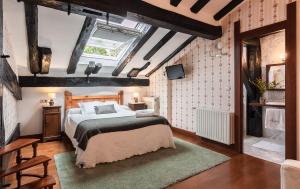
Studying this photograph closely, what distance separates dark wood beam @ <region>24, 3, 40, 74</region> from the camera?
2.61 m

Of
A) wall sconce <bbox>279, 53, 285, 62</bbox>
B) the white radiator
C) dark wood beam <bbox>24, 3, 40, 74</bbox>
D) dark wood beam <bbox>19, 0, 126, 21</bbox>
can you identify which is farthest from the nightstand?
wall sconce <bbox>279, 53, 285, 62</bbox>

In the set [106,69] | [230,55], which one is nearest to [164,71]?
[106,69]

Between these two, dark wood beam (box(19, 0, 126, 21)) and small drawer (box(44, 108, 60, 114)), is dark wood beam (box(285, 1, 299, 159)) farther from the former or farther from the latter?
small drawer (box(44, 108, 60, 114))

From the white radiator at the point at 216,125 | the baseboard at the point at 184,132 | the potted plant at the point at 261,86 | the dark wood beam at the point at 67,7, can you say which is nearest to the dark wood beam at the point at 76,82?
the baseboard at the point at 184,132

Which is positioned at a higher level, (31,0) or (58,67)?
(31,0)

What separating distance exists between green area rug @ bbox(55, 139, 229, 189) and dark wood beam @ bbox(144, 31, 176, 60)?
2382 mm

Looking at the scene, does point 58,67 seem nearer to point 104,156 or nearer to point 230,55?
point 104,156

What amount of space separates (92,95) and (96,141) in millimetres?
2552

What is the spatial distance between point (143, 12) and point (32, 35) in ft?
6.45

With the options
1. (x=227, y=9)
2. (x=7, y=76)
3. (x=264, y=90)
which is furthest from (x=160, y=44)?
(x=7, y=76)

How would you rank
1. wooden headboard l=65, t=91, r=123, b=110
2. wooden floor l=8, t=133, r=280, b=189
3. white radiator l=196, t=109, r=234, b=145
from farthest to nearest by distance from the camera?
wooden headboard l=65, t=91, r=123, b=110, white radiator l=196, t=109, r=234, b=145, wooden floor l=8, t=133, r=280, b=189

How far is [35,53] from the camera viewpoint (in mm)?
3545

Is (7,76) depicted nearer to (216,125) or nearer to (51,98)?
(51,98)

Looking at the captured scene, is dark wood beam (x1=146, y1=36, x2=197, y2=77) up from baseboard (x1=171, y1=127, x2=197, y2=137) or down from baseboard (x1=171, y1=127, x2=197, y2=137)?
up
